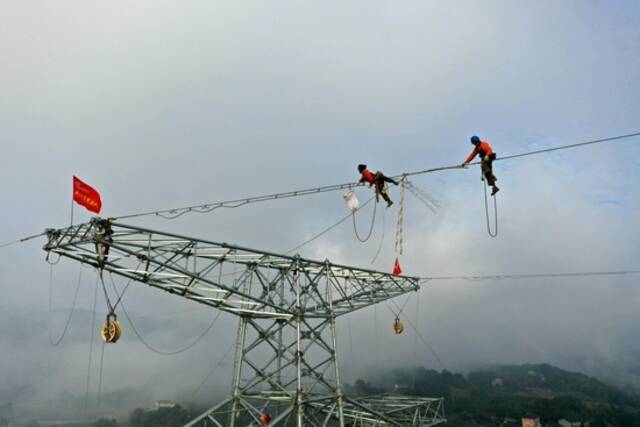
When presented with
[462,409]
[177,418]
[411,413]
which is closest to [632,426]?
[462,409]

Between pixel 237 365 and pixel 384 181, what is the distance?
544 inches

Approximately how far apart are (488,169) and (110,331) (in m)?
14.5

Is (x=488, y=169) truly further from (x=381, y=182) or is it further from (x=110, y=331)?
(x=110, y=331)

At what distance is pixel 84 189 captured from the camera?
16125 millimetres

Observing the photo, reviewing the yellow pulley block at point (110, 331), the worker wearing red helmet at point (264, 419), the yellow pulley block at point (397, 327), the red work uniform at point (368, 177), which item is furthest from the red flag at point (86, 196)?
the yellow pulley block at point (397, 327)

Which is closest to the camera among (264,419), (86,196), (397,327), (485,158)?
(485,158)

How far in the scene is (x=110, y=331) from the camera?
1681cm

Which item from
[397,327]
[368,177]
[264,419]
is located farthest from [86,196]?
[397,327]

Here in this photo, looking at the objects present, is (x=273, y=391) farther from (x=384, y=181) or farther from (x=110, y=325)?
(x=384, y=181)

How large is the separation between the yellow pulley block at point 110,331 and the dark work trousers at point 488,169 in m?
14.1

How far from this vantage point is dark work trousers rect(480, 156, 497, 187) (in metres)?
13.3

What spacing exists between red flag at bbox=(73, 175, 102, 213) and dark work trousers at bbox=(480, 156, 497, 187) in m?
13.4

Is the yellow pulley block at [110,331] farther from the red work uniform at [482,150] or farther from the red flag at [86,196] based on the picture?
the red work uniform at [482,150]

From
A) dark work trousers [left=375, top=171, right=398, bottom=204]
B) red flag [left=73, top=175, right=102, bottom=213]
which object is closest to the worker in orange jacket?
dark work trousers [left=375, top=171, right=398, bottom=204]
